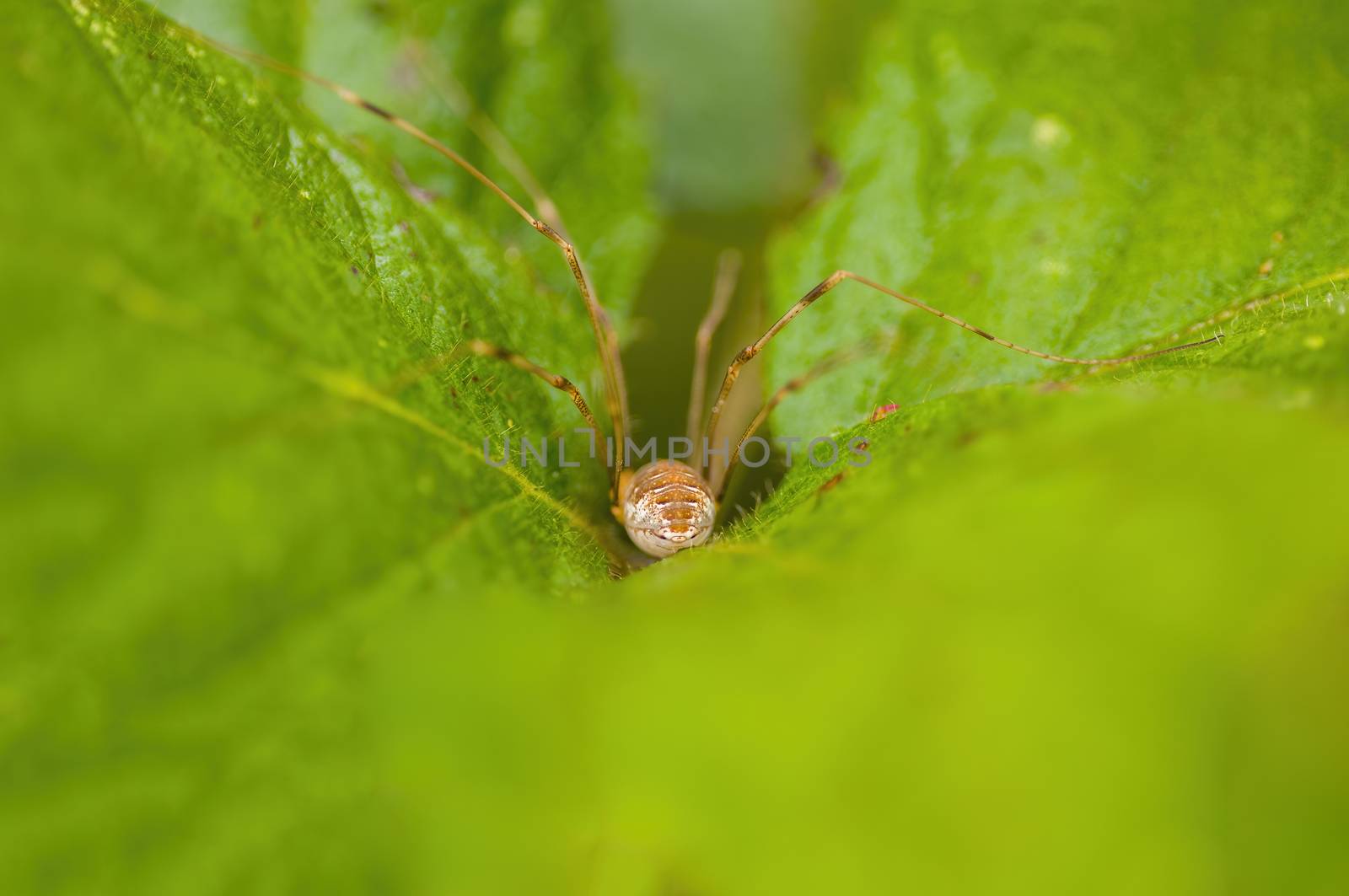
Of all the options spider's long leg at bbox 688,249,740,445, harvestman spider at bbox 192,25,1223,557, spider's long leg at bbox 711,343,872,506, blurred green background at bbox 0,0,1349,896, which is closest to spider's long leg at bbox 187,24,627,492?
harvestman spider at bbox 192,25,1223,557

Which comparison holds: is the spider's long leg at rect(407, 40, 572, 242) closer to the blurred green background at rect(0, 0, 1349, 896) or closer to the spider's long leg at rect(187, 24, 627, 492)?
the spider's long leg at rect(187, 24, 627, 492)

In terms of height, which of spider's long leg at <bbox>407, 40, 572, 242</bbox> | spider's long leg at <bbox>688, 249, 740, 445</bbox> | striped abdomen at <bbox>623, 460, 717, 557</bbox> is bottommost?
striped abdomen at <bbox>623, 460, 717, 557</bbox>

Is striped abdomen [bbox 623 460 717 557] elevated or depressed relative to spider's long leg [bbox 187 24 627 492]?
depressed

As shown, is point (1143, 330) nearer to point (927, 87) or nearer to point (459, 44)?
point (927, 87)

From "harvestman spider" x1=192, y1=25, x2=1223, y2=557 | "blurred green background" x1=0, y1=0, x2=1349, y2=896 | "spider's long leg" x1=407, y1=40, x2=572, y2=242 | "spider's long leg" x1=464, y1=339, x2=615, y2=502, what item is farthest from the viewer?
"spider's long leg" x1=407, y1=40, x2=572, y2=242

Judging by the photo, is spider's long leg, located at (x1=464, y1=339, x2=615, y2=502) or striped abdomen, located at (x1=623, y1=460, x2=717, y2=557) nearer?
spider's long leg, located at (x1=464, y1=339, x2=615, y2=502)

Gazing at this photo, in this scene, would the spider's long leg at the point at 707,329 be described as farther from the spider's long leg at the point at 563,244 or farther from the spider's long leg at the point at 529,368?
the spider's long leg at the point at 529,368

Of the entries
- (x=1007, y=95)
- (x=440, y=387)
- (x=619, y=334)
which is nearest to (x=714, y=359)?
(x=619, y=334)

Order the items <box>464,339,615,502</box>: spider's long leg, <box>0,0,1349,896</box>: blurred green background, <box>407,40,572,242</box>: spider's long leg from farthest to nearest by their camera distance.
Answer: <box>407,40,572,242</box>: spider's long leg < <box>464,339,615,502</box>: spider's long leg < <box>0,0,1349,896</box>: blurred green background
